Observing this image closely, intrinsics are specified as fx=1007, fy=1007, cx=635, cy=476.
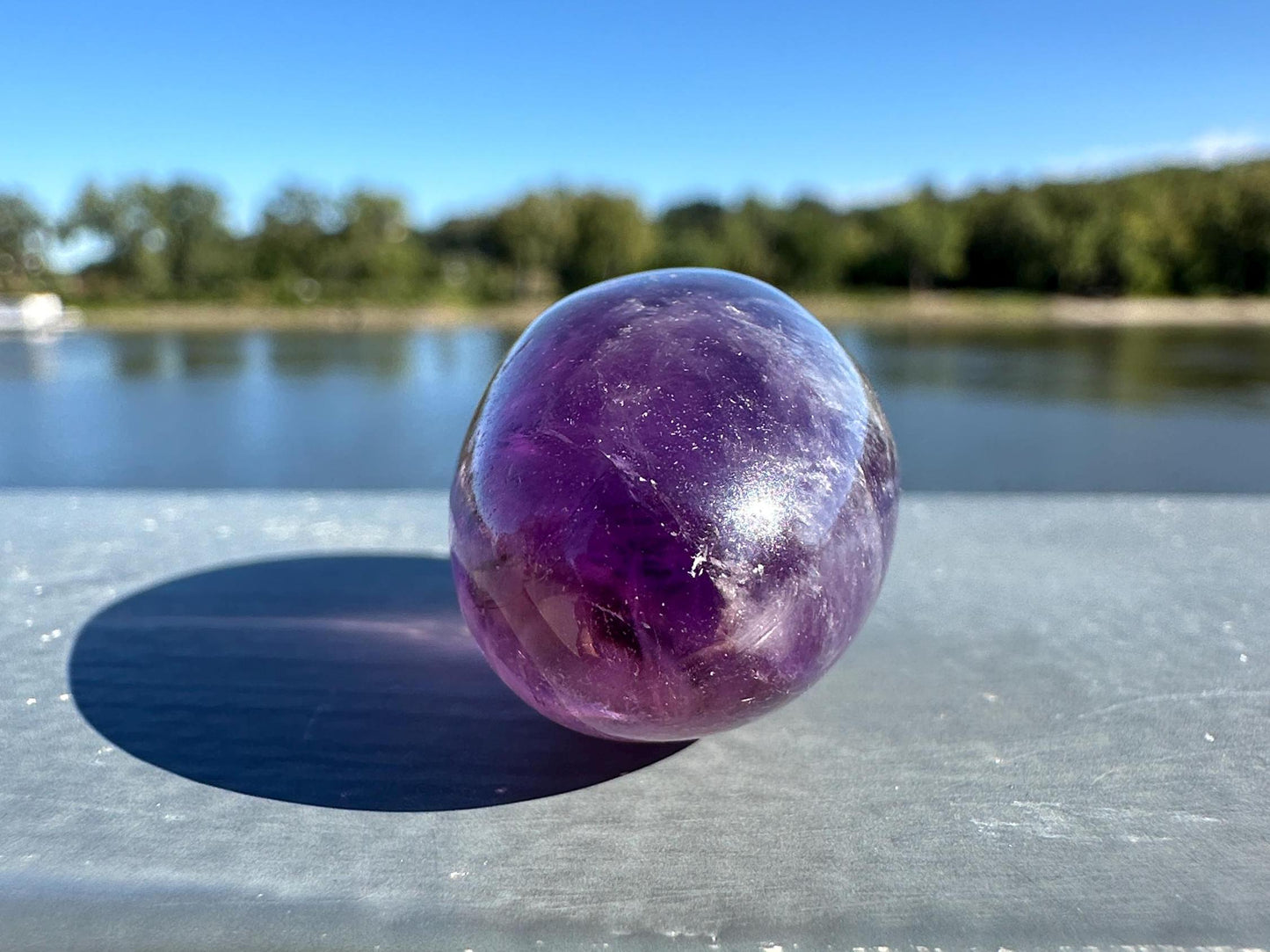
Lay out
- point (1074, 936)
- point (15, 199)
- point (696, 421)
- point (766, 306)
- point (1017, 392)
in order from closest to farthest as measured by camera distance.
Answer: point (1074, 936), point (696, 421), point (766, 306), point (1017, 392), point (15, 199)

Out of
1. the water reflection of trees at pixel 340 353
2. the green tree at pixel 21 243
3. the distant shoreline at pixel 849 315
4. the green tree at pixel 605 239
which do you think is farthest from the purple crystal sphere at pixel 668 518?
the green tree at pixel 21 243

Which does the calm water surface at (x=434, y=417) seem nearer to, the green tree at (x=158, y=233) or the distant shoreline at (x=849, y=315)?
the distant shoreline at (x=849, y=315)

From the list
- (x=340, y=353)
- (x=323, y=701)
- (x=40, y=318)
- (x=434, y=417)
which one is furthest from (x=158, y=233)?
(x=323, y=701)

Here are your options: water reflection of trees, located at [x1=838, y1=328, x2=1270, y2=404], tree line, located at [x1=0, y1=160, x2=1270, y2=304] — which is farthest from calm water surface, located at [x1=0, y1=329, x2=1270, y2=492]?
tree line, located at [x1=0, y1=160, x2=1270, y2=304]

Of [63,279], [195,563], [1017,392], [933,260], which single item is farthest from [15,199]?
[195,563]

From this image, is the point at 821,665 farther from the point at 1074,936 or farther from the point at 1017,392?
the point at 1017,392

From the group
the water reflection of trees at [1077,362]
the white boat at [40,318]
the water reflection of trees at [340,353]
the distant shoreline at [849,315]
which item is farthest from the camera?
the distant shoreline at [849,315]
